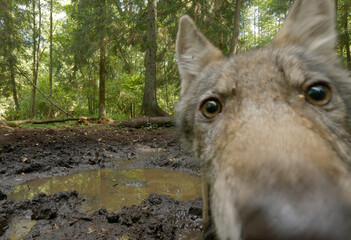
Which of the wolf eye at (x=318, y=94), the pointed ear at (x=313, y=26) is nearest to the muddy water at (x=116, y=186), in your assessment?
the wolf eye at (x=318, y=94)

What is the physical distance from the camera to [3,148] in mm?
6688

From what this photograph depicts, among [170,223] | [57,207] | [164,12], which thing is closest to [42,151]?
[57,207]

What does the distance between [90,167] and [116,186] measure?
168 cm

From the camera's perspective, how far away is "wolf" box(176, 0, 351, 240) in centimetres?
87

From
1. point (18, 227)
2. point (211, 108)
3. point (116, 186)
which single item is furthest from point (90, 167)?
point (211, 108)

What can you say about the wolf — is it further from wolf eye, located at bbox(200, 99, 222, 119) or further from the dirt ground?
the dirt ground

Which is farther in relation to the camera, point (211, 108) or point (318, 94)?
point (211, 108)

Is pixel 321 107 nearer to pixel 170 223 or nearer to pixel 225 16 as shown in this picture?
pixel 170 223

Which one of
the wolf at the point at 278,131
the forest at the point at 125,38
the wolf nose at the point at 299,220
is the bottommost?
the wolf nose at the point at 299,220

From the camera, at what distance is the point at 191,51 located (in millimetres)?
3357

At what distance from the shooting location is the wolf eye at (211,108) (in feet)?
7.12

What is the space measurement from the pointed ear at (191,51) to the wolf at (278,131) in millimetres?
15

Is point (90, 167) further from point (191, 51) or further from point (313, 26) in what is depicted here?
point (313, 26)

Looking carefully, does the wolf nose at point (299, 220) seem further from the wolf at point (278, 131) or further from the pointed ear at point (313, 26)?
the pointed ear at point (313, 26)
